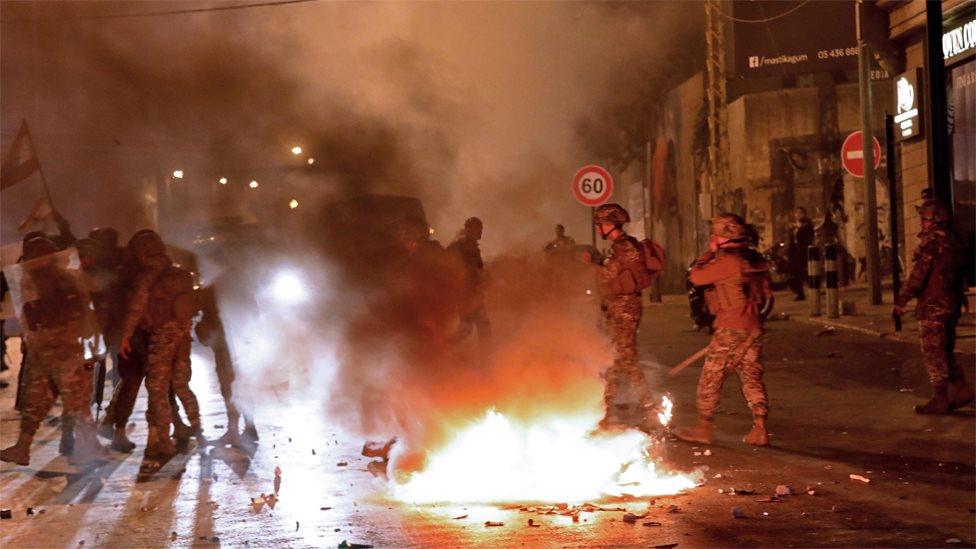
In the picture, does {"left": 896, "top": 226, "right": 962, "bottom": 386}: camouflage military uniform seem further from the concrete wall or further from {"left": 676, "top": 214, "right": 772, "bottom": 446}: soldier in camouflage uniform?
the concrete wall

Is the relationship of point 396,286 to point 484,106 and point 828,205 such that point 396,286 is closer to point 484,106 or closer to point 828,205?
point 484,106

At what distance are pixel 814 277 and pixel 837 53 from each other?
35.4ft

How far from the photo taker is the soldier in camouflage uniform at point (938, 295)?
26.1ft

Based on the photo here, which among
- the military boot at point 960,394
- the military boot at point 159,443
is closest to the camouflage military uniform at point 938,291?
the military boot at point 960,394

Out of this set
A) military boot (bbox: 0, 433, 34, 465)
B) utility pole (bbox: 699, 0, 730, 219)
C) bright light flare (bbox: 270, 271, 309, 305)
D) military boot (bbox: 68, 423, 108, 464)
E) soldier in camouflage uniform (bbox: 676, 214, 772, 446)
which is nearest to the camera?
soldier in camouflage uniform (bbox: 676, 214, 772, 446)

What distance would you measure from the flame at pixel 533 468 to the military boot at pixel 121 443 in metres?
2.66

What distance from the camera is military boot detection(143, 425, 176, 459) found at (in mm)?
7516

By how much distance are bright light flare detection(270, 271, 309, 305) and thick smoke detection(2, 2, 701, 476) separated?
0.06m

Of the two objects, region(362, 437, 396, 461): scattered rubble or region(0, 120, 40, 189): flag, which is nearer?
region(362, 437, 396, 461): scattered rubble

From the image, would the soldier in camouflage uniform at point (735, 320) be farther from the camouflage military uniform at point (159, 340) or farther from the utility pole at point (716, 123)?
the utility pole at point (716, 123)

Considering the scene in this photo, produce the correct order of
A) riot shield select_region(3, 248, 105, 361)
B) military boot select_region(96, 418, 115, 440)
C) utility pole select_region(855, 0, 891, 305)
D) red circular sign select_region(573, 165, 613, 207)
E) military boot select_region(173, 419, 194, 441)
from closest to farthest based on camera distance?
1. riot shield select_region(3, 248, 105, 361)
2. military boot select_region(173, 419, 194, 441)
3. military boot select_region(96, 418, 115, 440)
4. red circular sign select_region(573, 165, 613, 207)
5. utility pole select_region(855, 0, 891, 305)

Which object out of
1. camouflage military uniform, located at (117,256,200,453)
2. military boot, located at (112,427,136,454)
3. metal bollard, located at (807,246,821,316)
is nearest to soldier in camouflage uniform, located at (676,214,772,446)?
camouflage military uniform, located at (117,256,200,453)

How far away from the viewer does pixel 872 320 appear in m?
15.2

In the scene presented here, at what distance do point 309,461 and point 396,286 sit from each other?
6.28 feet
